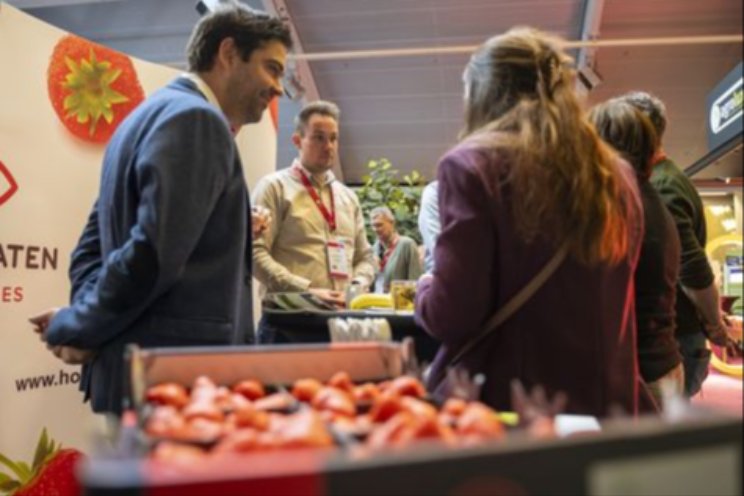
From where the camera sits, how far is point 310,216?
2674mm

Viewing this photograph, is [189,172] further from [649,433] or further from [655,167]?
[655,167]

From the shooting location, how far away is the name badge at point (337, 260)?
2.67 metres

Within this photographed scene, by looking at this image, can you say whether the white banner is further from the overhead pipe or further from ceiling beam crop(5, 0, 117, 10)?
the overhead pipe

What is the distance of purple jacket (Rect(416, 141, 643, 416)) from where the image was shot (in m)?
1.12

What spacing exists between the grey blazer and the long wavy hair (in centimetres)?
54

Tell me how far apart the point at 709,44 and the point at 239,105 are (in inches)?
195

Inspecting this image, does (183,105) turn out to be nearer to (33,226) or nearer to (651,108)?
(33,226)

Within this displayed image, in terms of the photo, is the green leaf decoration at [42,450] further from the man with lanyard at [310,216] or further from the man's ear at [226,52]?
the man's ear at [226,52]

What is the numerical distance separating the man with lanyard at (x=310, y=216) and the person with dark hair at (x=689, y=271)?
121 centimetres

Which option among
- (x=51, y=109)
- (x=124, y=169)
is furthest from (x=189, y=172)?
(x=51, y=109)

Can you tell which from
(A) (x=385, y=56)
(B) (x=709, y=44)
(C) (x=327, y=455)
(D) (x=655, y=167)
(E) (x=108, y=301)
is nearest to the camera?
(C) (x=327, y=455)

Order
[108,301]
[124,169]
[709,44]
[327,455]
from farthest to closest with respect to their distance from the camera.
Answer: [709,44]
[124,169]
[108,301]
[327,455]

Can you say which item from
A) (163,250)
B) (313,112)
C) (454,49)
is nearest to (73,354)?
(163,250)

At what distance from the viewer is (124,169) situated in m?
1.42
